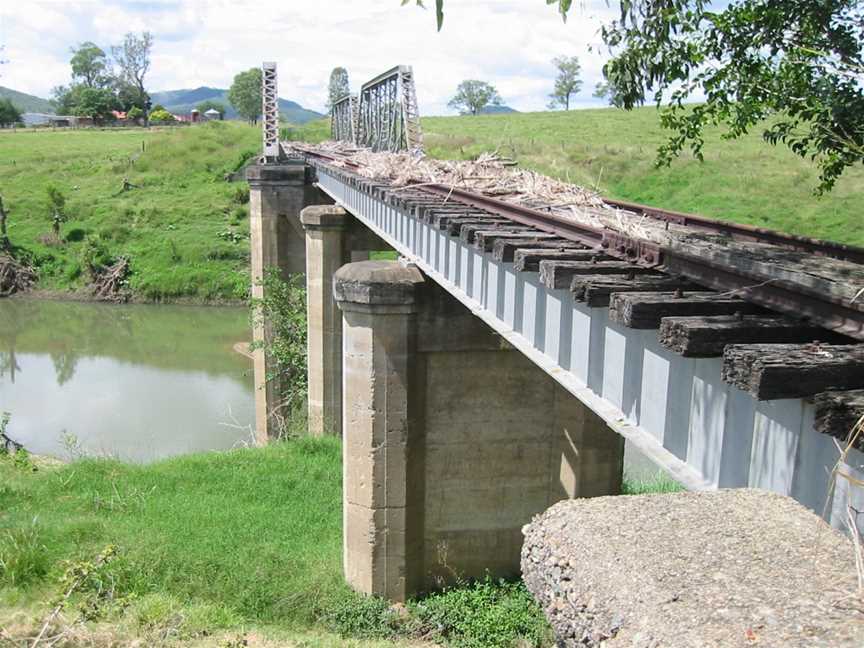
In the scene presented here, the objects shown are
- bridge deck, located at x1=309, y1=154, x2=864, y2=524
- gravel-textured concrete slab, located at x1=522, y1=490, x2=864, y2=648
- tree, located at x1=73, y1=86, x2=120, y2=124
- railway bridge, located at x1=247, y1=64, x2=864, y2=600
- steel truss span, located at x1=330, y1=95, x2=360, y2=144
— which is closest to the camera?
gravel-textured concrete slab, located at x1=522, y1=490, x2=864, y2=648

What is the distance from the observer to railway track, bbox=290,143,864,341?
397 centimetres

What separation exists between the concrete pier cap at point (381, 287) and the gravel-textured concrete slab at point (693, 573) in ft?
31.7

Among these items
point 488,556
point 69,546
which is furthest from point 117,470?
point 488,556

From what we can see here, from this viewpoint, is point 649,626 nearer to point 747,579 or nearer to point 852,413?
point 747,579

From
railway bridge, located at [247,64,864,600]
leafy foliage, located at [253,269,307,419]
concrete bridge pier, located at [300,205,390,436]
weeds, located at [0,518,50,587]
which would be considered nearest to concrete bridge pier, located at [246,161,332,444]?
railway bridge, located at [247,64,864,600]

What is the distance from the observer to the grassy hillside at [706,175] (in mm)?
36594

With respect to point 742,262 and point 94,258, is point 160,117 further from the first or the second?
point 742,262

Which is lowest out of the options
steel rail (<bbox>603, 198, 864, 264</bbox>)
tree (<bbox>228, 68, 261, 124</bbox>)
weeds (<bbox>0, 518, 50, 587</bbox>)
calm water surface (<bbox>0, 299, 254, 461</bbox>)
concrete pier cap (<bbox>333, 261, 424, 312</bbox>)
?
calm water surface (<bbox>0, 299, 254, 461</bbox>)

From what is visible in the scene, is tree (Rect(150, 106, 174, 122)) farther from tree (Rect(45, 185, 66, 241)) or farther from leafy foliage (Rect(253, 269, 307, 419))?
leafy foliage (Rect(253, 269, 307, 419))

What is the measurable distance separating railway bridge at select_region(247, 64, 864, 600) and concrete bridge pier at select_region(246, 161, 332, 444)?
0.08 meters

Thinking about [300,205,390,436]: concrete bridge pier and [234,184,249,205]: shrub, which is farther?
[234,184,249,205]: shrub

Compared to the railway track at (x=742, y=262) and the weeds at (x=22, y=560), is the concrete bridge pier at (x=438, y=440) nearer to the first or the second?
the railway track at (x=742, y=262)

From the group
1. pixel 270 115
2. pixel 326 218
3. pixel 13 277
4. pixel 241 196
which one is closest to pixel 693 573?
pixel 326 218

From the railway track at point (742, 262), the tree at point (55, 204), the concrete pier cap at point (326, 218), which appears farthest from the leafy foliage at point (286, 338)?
the tree at point (55, 204)
